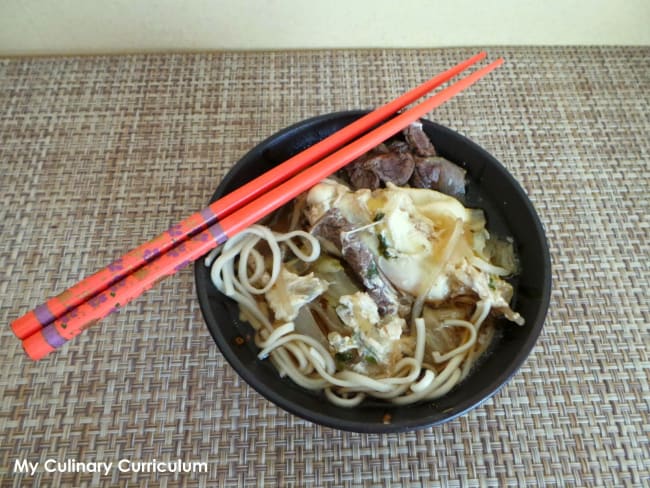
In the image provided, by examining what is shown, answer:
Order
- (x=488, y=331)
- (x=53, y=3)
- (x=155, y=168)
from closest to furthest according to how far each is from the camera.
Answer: (x=488, y=331) → (x=155, y=168) → (x=53, y=3)

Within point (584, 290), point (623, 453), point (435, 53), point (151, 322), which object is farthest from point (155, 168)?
point (623, 453)

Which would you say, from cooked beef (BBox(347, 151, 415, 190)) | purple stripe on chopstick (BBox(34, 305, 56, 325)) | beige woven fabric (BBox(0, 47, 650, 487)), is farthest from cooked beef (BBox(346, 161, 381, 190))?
purple stripe on chopstick (BBox(34, 305, 56, 325))

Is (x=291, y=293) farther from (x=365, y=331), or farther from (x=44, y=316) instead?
(x=44, y=316)

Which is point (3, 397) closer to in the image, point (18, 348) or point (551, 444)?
point (18, 348)

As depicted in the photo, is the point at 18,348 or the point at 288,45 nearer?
the point at 18,348

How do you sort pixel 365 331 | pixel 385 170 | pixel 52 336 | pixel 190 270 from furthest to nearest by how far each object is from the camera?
pixel 190 270 < pixel 385 170 < pixel 365 331 < pixel 52 336

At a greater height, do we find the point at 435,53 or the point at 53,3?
the point at 53,3

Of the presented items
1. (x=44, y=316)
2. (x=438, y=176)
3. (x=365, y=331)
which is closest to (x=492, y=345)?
(x=365, y=331)
